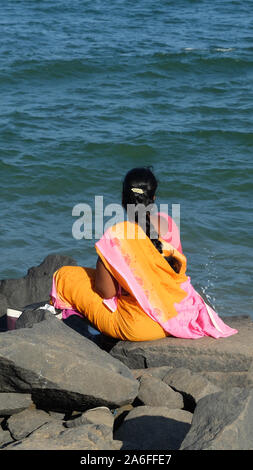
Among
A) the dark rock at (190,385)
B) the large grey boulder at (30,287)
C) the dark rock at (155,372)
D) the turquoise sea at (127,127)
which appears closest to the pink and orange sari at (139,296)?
the dark rock at (155,372)

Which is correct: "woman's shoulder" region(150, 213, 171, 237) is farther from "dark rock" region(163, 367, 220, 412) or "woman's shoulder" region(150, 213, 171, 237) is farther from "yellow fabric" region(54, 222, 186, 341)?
"dark rock" region(163, 367, 220, 412)

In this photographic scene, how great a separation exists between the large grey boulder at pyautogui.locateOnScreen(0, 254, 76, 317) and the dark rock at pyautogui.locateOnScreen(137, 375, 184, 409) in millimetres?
1726

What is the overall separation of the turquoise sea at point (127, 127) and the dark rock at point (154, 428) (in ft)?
9.77

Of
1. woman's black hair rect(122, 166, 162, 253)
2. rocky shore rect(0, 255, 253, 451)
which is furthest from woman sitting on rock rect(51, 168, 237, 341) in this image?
rocky shore rect(0, 255, 253, 451)

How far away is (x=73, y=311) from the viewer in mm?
4414

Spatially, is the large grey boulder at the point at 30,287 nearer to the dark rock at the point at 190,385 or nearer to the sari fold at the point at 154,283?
the sari fold at the point at 154,283

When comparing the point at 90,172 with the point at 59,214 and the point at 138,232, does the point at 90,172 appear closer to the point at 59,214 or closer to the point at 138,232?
the point at 59,214

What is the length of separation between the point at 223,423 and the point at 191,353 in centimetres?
143

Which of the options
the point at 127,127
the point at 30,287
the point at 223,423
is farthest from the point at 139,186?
the point at 127,127

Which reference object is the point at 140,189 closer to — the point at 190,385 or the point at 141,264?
the point at 141,264

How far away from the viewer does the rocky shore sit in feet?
9.05

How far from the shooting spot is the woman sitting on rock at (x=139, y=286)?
410 cm

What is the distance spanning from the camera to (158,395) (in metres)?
3.63

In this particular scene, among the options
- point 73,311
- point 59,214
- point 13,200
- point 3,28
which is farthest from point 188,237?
point 3,28
